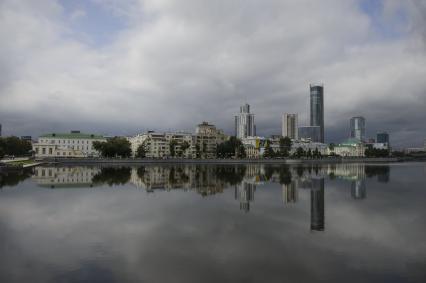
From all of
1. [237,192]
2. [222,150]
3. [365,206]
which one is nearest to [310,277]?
[365,206]

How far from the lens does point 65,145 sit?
162250mm

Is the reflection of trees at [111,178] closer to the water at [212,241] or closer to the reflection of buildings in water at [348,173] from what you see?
the water at [212,241]

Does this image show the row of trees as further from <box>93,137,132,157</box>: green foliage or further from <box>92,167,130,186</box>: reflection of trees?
<box>92,167,130,186</box>: reflection of trees

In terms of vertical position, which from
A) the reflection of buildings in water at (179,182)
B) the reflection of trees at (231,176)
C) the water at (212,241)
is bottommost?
the water at (212,241)

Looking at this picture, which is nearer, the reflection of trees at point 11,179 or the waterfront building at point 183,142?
the reflection of trees at point 11,179

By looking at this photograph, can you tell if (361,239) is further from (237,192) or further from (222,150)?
(222,150)

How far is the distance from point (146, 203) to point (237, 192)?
1104 cm

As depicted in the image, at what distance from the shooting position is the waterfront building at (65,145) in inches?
5733

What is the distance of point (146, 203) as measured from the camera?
28672mm

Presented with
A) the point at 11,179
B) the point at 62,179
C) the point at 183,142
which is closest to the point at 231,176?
the point at 62,179

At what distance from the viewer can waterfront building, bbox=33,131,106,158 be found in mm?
145625

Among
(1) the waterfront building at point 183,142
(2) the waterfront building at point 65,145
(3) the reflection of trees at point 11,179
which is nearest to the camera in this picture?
(3) the reflection of trees at point 11,179

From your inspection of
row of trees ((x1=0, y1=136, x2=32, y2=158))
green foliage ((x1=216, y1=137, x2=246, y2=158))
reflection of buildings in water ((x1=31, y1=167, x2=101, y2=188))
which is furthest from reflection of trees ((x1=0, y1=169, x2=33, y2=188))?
green foliage ((x1=216, y1=137, x2=246, y2=158))

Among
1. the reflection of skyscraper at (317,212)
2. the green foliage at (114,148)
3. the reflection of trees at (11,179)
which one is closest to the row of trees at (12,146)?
the green foliage at (114,148)
